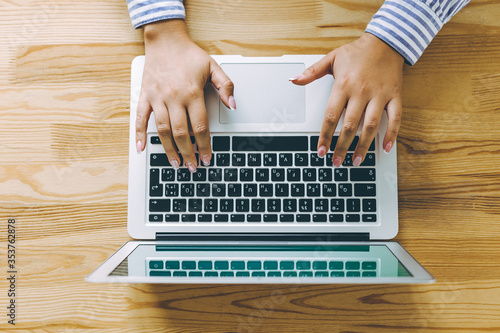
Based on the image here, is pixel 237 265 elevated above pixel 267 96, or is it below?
below

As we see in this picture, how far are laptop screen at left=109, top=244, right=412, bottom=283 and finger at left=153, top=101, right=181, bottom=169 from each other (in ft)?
0.44

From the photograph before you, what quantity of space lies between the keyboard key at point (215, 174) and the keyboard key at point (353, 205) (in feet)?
0.66

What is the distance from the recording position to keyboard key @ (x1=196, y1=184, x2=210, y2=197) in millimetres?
559

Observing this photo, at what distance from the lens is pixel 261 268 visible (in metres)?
0.50

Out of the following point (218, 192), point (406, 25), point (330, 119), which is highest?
point (406, 25)

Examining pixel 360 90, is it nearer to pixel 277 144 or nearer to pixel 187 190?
pixel 277 144

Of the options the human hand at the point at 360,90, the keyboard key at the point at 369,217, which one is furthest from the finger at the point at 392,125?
the keyboard key at the point at 369,217

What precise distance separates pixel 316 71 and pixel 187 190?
269 mm

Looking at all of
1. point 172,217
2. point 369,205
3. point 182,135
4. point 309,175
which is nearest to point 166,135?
point 182,135

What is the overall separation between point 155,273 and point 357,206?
312 millimetres

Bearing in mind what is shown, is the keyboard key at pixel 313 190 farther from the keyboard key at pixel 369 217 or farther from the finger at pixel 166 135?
the finger at pixel 166 135

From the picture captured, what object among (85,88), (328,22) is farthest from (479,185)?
(85,88)

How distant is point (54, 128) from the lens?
62 centimetres

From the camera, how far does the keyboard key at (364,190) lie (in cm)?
55
